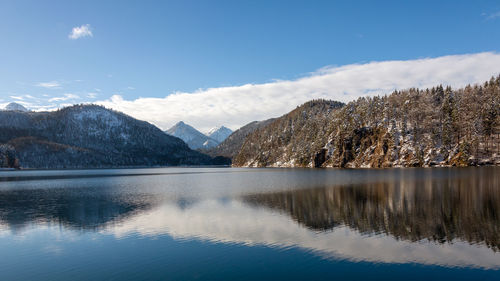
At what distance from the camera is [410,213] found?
42.5 metres

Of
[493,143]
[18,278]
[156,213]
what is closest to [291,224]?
[156,213]

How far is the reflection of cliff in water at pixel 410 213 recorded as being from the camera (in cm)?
3244

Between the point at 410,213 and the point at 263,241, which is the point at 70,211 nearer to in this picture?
the point at 263,241

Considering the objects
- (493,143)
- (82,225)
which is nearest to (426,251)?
(82,225)

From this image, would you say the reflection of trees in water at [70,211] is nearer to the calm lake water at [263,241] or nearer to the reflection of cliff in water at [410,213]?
the calm lake water at [263,241]

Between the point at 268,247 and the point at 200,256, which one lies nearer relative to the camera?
the point at 200,256

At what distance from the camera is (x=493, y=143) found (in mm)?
171500

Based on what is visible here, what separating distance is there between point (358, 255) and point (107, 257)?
72.6 ft

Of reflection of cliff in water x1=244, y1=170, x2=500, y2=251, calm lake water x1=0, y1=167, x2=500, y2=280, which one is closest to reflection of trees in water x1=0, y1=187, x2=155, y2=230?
calm lake water x1=0, y1=167, x2=500, y2=280

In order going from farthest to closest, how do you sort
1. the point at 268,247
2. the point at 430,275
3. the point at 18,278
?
the point at 268,247, the point at 18,278, the point at 430,275

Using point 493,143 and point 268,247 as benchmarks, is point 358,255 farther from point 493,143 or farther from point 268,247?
point 493,143

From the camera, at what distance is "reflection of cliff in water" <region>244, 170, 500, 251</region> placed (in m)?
32.4

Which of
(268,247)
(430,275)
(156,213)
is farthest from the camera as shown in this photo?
(156,213)

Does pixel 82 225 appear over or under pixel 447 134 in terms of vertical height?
under
